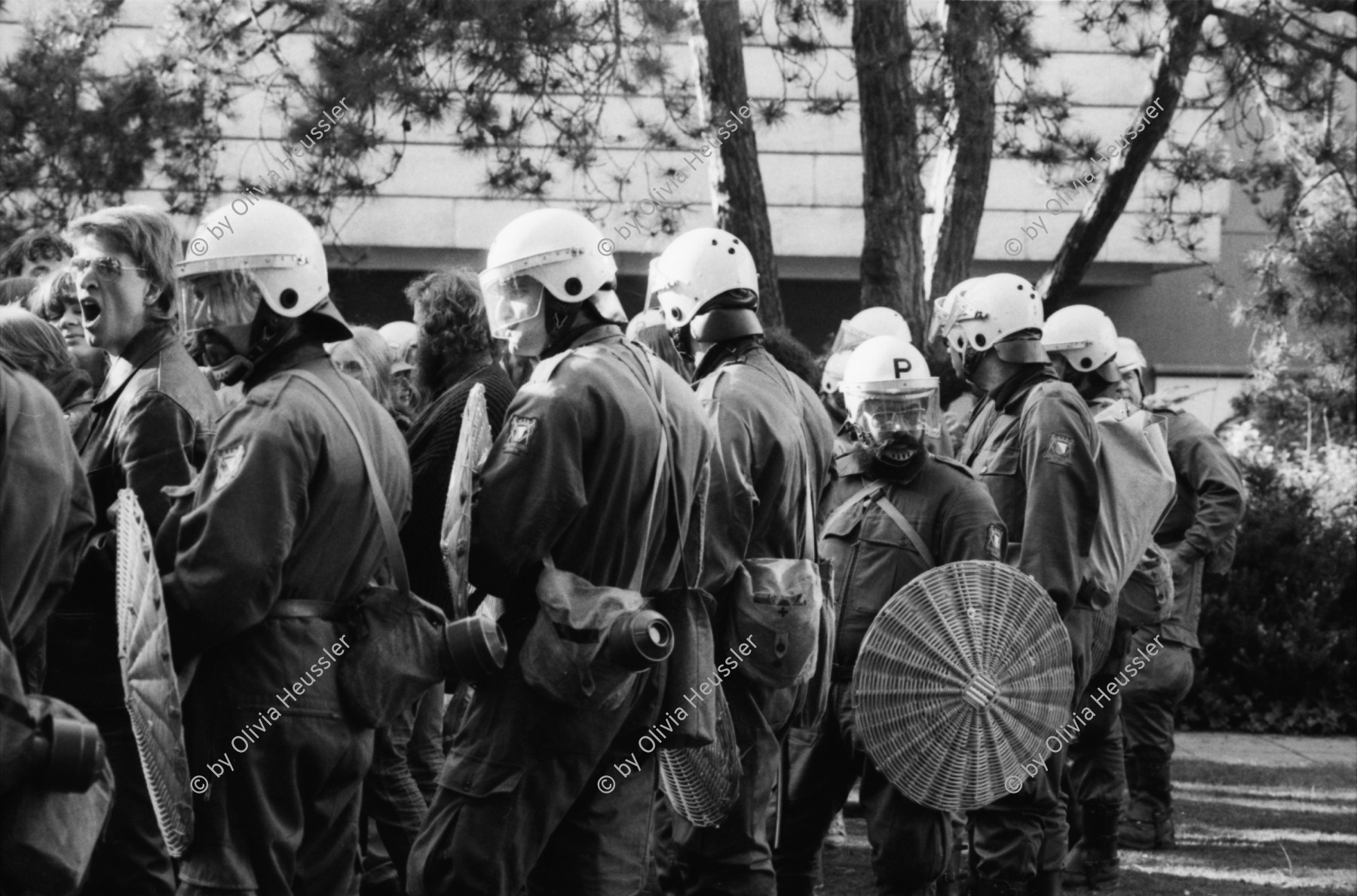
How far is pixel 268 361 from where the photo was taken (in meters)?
4.25

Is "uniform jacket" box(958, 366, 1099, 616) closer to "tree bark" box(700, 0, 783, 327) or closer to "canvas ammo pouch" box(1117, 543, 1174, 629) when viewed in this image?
"canvas ammo pouch" box(1117, 543, 1174, 629)

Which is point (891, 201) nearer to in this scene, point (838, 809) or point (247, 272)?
point (838, 809)

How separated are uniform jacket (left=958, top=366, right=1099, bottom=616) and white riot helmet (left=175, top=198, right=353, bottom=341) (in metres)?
3.24

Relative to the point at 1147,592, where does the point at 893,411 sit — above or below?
above

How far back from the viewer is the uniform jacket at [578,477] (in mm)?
4270

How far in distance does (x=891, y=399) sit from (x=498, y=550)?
97.9 inches

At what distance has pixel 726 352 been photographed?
19.4ft

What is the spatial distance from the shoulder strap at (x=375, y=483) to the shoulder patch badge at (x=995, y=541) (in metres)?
2.60

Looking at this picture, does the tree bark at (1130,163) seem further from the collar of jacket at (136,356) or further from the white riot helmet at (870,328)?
the collar of jacket at (136,356)

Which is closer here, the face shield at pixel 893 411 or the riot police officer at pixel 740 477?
the riot police officer at pixel 740 477

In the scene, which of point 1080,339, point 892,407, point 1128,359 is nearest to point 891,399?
point 892,407

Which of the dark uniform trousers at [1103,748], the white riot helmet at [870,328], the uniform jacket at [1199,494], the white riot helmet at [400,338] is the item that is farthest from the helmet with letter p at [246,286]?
the uniform jacket at [1199,494]

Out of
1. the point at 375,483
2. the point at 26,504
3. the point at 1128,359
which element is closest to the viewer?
the point at 26,504

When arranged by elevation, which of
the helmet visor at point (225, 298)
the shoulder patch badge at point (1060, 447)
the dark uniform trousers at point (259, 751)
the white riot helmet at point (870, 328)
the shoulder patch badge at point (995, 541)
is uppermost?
the helmet visor at point (225, 298)
